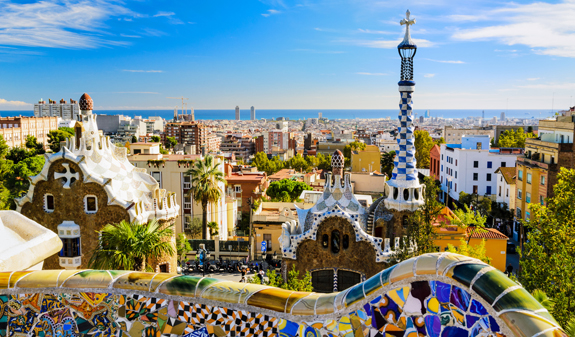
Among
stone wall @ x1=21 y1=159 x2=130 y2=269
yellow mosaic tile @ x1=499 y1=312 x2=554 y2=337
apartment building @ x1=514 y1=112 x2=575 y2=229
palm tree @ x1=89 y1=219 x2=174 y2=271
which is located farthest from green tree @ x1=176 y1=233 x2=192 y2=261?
apartment building @ x1=514 y1=112 x2=575 y2=229

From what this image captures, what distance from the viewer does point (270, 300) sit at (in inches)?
212

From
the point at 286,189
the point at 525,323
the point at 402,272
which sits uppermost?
the point at 402,272

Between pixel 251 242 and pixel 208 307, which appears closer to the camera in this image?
pixel 208 307

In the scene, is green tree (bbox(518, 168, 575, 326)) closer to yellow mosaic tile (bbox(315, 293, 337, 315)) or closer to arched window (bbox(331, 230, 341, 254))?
arched window (bbox(331, 230, 341, 254))

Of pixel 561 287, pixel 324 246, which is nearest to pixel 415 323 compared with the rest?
pixel 561 287

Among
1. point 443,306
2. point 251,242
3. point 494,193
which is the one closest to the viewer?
point 443,306

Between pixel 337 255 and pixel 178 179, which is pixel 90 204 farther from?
pixel 178 179

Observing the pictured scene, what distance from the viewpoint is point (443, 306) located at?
470cm

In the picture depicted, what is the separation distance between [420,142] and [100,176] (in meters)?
64.4

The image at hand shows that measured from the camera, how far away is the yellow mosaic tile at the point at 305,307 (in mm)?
5242

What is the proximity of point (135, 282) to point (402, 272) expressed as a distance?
122 inches

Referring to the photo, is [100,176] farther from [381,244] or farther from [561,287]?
[561,287]

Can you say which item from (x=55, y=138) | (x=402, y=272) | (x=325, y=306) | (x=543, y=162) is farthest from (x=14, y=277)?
(x=55, y=138)

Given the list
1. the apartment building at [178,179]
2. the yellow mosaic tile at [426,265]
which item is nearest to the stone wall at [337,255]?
the yellow mosaic tile at [426,265]
